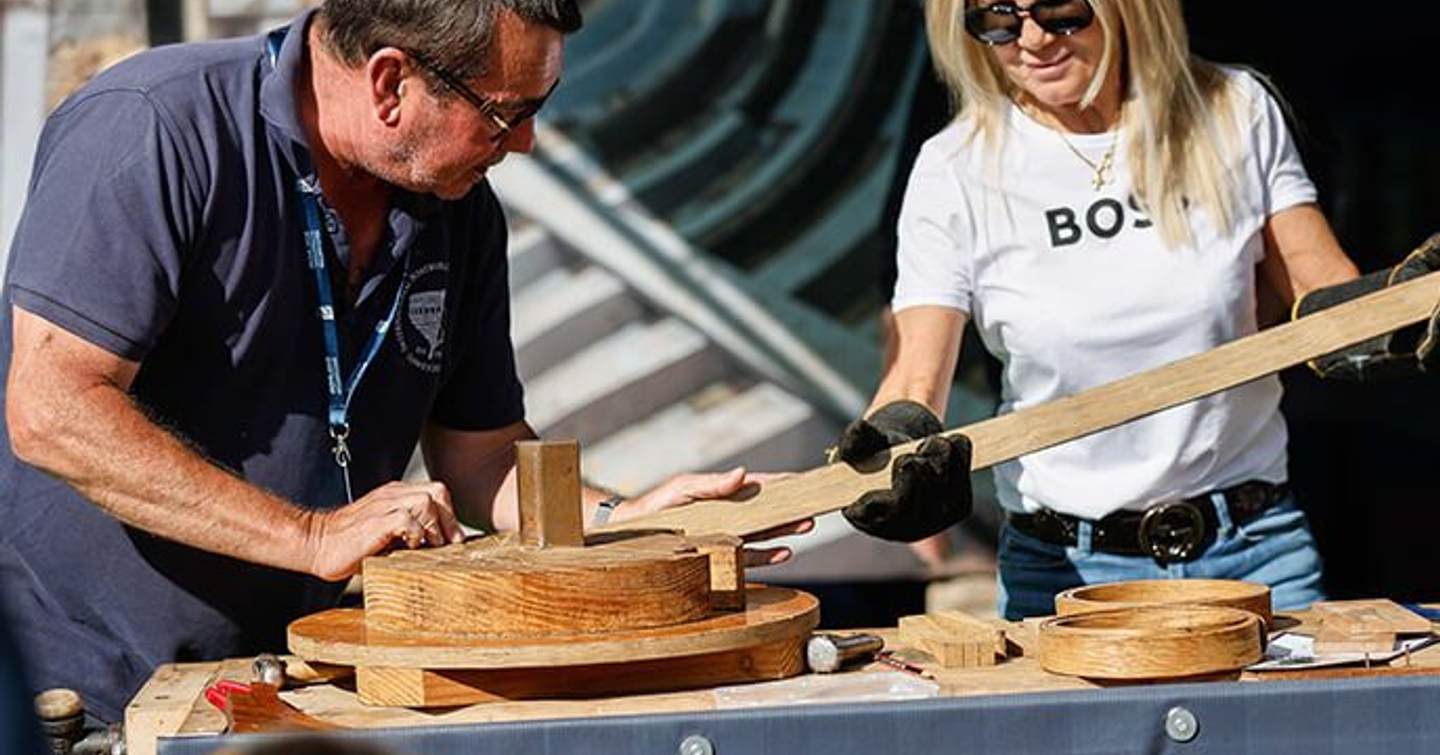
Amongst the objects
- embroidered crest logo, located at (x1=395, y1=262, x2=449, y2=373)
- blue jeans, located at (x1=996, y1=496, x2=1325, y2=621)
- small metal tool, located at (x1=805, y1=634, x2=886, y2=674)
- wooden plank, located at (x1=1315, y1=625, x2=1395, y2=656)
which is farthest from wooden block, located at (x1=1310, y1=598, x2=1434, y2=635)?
embroidered crest logo, located at (x1=395, y1=262, x2=449, y2=373)

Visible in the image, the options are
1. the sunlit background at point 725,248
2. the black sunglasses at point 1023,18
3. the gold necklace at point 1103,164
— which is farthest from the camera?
the sunlit background at point 725,248

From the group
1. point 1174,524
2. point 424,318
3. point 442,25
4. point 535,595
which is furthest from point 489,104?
point 1174,524

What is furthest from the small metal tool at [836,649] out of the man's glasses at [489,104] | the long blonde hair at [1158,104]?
the long blonde hair at [1158,104]

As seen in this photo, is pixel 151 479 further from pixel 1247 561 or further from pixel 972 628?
pixel 1247 561

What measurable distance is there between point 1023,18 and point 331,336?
3.59 ft

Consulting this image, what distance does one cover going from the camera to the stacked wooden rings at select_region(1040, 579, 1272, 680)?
263cm

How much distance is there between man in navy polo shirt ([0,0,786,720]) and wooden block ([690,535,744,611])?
0.83 feet

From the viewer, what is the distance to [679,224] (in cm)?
509

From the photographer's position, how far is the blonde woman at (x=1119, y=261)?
3441 mm

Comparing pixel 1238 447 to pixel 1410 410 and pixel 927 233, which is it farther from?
pixel 1410 410

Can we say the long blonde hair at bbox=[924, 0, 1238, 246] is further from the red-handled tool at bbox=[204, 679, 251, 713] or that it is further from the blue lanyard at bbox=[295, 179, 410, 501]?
the red-handled tool at bbox=[204, 679, 251, 713]

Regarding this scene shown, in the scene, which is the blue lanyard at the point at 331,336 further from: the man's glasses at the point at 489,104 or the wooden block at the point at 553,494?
the wooden block at the point at 553,494

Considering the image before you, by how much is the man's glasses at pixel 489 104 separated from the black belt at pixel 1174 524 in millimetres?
1068

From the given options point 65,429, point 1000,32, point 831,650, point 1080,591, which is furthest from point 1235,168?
point 65,429
